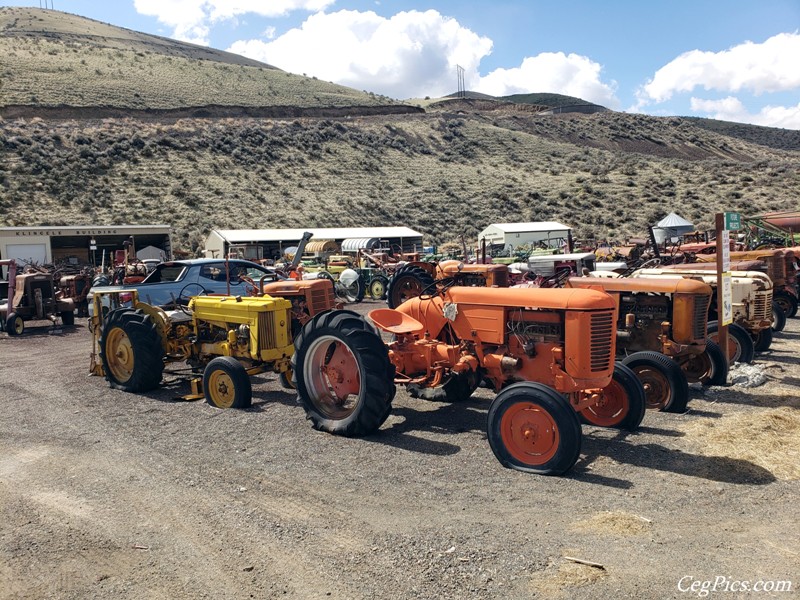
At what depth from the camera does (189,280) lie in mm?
13391

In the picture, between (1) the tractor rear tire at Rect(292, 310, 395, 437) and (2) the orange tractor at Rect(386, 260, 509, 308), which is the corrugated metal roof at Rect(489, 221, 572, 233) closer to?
(2) the orange tractor at Rect(386, 260, 509, 308)

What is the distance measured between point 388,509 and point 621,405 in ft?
9.89

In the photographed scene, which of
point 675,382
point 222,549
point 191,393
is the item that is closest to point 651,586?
point 222,549

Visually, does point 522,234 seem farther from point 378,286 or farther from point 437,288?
point 437,288

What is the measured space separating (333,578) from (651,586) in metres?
1.74

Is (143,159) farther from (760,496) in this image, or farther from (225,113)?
(760,496)

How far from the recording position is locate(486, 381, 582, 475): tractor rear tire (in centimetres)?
527

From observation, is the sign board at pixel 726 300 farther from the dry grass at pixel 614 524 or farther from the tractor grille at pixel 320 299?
the tractor grille at pixel 320 299

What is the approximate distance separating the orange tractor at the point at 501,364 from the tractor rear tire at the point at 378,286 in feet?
47.7

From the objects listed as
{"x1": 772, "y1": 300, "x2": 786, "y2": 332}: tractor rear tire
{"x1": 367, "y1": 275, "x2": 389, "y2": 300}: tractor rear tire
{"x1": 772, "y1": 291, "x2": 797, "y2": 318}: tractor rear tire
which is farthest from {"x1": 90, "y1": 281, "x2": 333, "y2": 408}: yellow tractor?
{"x1": 367, "y1": 275, "x2": 389, "y2": 300}: tractor rear tire

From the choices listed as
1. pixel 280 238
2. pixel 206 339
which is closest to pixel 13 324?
pixel 206 339

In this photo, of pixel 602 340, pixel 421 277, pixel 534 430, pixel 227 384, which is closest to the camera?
pixel 534 430

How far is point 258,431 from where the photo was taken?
701cm

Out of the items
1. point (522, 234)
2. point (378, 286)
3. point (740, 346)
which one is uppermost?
point (522, 234)
